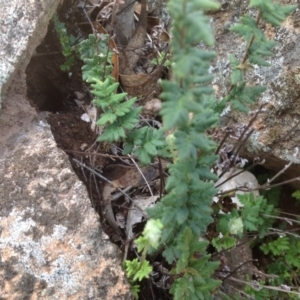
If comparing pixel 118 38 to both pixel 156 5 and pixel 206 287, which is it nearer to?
pixel 156 5

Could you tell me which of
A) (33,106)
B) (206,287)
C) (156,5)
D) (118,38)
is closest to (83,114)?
(33,106)

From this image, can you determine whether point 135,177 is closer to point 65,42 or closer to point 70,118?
point 70,118

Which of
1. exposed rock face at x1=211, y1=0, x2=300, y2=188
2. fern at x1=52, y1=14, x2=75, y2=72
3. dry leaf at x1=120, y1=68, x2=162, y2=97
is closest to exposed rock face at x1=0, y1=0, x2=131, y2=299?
fern at x1=52, y1=14, x2=75, y2=72

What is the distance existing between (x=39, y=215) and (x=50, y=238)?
11 cm

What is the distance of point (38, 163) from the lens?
7.28 feet

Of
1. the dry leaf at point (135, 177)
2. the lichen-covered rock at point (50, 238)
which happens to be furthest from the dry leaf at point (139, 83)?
the lichen-covered rock at point (50, 238)

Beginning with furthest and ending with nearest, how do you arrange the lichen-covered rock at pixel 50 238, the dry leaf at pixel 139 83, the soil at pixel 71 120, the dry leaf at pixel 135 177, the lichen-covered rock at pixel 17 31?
the dry leaf at pixel 139 83, the dry leaf at pixel 135 177, the soil at pixel 71 120, the lichen-covered rock at pixel 17 31, the lichen-covered rock at pixel 50 238

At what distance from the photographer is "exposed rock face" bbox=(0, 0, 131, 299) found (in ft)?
6.41

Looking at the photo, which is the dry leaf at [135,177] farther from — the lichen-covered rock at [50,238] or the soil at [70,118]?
the lichen-covered rock at [50,238]

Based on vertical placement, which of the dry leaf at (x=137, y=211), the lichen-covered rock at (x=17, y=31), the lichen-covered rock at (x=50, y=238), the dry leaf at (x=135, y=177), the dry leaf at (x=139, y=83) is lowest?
the dry leaf at (x=137, y=211)

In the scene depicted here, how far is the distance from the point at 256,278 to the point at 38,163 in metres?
1.44

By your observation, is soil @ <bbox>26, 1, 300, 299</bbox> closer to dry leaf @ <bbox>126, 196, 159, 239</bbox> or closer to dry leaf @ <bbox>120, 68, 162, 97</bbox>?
dry leaf @ <bbox>126, 196, 159, 239</bbox>

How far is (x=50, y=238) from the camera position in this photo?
2.03 meters

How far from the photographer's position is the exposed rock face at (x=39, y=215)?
6.41 ft
